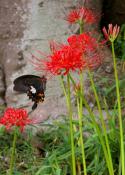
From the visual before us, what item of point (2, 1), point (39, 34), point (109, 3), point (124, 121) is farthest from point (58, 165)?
point (109, 3)

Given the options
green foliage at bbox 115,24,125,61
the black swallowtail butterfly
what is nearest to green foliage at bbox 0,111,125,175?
the black swallowtail butterfly

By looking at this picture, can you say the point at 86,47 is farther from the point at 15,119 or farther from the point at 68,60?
the point at 15,119

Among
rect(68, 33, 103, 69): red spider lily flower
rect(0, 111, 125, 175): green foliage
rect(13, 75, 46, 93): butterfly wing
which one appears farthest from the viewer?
rect(0, 111, 125, 175): green foliage

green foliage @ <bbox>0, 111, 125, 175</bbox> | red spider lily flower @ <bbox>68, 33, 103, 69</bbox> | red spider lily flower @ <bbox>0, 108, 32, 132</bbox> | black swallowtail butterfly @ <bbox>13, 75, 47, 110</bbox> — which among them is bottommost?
green foliage @ <bbox>0, 111, 125, 175</bbox>

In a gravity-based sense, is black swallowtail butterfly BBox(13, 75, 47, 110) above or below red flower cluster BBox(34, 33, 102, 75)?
below

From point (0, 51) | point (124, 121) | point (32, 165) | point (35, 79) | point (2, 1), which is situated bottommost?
point (32, 165)

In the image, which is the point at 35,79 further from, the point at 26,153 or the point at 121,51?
the point at 121,51

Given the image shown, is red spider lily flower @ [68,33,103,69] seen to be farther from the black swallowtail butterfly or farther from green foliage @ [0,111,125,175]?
green foliage @ [0,111,125,175]

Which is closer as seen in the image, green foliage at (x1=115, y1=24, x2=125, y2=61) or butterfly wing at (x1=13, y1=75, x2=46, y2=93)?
butterfly wing at (x1=13, y1=75, x2=46, y2=93)

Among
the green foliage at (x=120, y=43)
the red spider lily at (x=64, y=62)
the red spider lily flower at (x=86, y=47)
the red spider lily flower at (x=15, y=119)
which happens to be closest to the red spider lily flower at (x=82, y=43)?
the red spider lily flower at (x=86, y=47)

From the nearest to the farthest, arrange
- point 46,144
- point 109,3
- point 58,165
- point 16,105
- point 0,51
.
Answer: point 58,165 < point 46,144 < point 16,105 < point 0,51 < point 109,3

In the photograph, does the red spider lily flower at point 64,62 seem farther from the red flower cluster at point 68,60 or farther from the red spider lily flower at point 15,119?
the red spider lily flower at point 15,119
